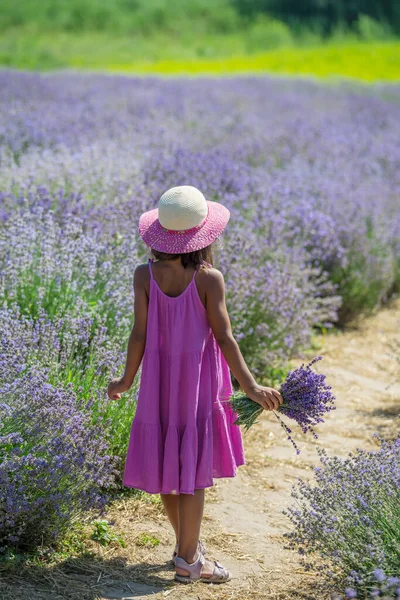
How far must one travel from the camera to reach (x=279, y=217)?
5395 mm

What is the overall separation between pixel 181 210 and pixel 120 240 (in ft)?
5.87

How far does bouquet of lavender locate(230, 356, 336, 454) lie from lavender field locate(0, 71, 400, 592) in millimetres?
501

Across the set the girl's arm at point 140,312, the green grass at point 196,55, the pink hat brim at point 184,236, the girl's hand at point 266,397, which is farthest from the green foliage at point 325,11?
the girl's hand at point 266,397

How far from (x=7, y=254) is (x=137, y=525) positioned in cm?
147

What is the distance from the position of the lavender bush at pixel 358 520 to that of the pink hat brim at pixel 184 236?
846mm

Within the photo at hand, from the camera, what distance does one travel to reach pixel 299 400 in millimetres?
2645

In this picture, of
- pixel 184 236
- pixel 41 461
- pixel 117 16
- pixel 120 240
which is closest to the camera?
pixel 41 461

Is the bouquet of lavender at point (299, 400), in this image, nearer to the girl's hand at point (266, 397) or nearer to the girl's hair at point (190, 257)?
the girl's hand at point (266, 397)

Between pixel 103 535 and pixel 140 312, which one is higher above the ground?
pixel 140 312

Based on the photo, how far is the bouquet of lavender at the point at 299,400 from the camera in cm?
262

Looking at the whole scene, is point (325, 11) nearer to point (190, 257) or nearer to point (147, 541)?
point (190, 257)

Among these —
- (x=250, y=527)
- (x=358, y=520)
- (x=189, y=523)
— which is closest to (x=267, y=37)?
(x=250, y=527)

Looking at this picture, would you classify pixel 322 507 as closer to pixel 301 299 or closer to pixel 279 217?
pixel 301 299

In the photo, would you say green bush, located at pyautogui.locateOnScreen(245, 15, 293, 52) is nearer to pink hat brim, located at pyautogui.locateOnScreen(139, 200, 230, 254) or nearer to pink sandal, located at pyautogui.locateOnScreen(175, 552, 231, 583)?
pink hat brim, located at pyautogui.locateOnScreen(139, 200, 230, 254)
